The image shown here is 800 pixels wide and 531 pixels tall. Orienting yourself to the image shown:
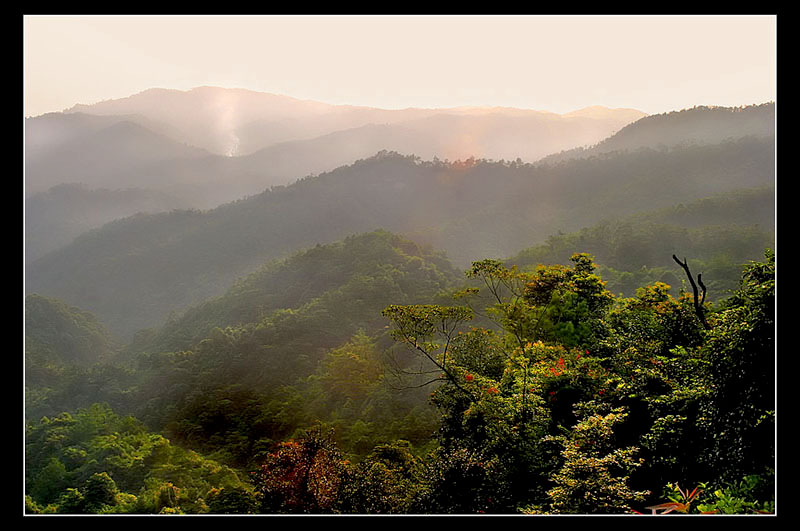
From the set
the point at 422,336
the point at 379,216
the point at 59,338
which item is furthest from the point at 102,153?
the point at 422,336

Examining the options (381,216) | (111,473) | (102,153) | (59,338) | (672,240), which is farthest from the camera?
(381,216)

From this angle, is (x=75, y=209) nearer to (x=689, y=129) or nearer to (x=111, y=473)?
(x=111, y=473)

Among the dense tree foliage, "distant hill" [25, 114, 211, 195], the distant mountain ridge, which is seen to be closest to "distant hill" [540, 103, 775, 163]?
the distant mountain ridge

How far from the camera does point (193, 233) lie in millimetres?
21531

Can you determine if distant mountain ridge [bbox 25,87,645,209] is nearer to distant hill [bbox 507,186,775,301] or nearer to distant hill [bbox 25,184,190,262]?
distant hill [bbox 25,184,190,262]

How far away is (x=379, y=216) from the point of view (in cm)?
2278

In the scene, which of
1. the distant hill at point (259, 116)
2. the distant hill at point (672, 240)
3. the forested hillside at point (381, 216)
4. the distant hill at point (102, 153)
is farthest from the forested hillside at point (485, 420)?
the distant hill at point (102, 153)

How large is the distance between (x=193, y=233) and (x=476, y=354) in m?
17.9

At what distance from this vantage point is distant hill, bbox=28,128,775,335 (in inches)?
784

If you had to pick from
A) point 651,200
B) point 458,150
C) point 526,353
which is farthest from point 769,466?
point 651,200
